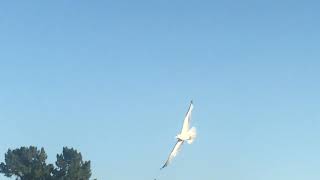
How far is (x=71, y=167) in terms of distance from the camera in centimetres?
9775

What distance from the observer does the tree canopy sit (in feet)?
309

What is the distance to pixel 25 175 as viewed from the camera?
9550 cm

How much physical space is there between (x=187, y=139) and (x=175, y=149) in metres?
2.73

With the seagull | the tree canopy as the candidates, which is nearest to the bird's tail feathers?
the seagull

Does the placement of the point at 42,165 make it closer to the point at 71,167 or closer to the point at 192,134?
the point at 71,167

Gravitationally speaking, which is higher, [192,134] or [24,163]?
[24,163]

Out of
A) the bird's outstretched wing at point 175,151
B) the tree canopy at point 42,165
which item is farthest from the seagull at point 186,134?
the tree canopy at point 42,165

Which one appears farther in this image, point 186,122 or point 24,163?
point 24,163

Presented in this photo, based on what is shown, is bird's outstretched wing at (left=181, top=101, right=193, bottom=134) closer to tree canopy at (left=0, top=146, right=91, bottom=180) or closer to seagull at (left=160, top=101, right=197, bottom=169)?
seagull at (left=160, top=101, right=197, bottom=169)

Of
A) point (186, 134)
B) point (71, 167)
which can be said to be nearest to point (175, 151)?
point (186, 134)

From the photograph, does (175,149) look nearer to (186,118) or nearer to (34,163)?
(186,118)

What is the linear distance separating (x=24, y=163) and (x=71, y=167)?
909 centimetres

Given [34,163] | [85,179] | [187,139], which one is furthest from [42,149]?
[187,139]

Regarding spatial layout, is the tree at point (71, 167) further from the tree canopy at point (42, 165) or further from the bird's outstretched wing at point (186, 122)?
the bird's outstretched wing at point (186, 122)
